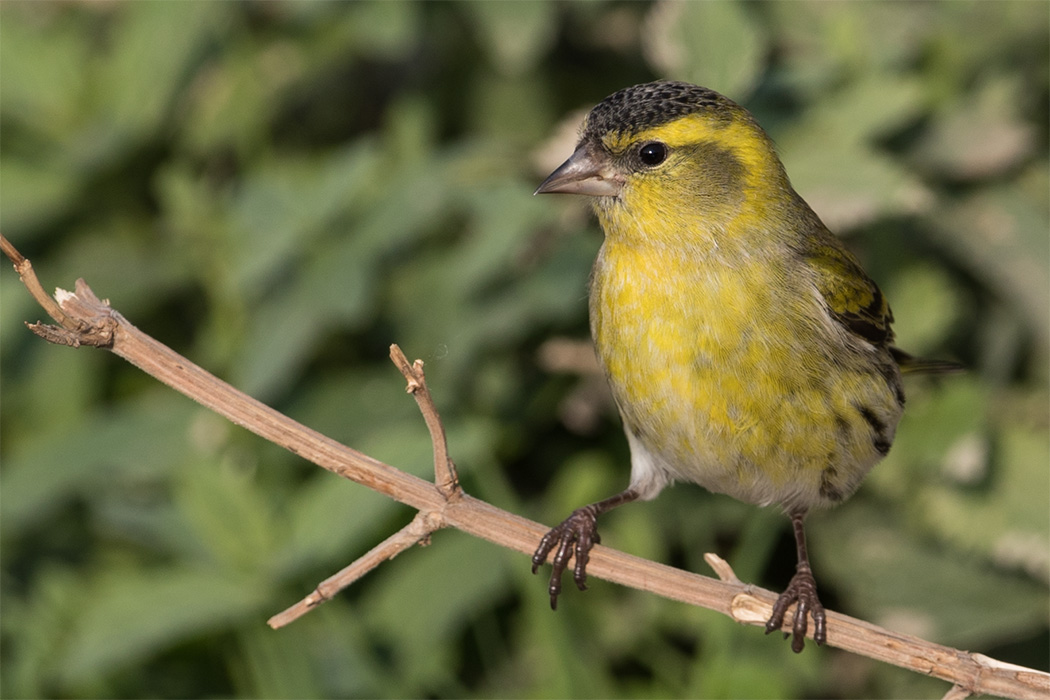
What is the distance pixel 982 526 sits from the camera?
4.48 m

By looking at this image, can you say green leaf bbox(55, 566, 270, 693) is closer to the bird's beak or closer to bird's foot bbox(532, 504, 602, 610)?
bird's foot bbox(532, 504, 602, 610)

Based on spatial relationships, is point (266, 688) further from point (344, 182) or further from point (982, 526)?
point (982, 526)

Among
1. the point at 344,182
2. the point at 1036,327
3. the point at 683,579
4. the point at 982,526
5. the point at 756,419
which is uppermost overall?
the point at 344,182

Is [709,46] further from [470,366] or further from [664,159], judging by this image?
[470,366]

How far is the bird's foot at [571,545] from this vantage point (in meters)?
3.34

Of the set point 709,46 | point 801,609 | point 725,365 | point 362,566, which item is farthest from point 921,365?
point 362,566

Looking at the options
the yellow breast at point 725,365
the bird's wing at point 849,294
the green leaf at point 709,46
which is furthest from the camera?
the green leaf at point 709,46

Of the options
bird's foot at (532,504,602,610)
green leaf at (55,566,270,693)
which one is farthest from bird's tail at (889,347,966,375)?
green leaf at (55,566,270,693)

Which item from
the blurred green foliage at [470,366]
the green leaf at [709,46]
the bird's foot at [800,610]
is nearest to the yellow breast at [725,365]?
the bird's foot at [800,610]

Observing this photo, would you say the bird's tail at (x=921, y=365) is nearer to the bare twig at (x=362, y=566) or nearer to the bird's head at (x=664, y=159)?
the bird's head at (x=664, y=159)

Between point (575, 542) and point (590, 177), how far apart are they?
90 cm

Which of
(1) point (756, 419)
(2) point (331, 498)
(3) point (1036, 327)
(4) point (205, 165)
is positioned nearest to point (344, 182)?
(2) point (331, 498)

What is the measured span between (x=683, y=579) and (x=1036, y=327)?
2184 millimetres

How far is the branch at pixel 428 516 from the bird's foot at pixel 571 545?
0.17 metres
